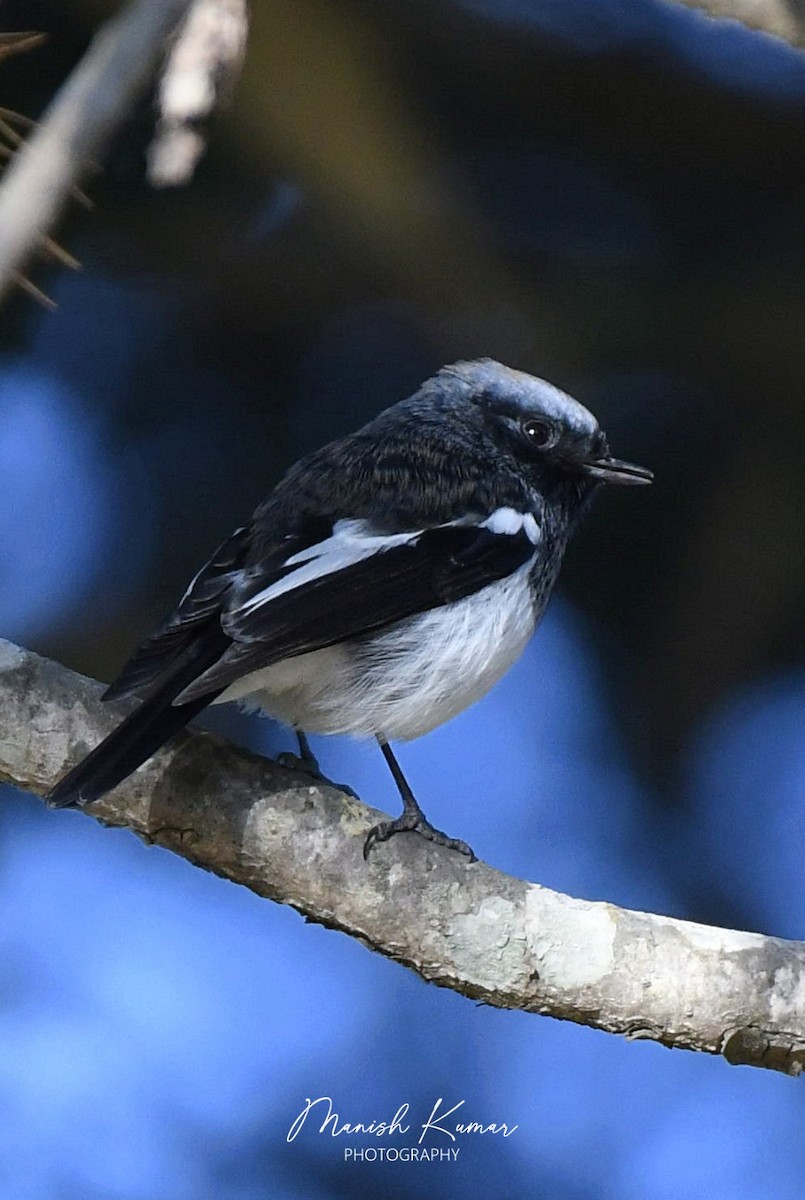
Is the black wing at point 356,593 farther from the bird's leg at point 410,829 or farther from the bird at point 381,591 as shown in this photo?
the bird's leg at point 410,829

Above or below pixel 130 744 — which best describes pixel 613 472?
above

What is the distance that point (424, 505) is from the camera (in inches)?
119

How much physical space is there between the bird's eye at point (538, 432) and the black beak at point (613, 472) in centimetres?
10

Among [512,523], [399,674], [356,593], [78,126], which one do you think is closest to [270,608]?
[356,593]

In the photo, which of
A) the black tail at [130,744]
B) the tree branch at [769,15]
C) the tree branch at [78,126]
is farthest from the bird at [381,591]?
the tree branch at [78,126]

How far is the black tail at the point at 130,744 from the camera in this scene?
2350mm

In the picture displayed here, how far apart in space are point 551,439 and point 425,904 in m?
1.26

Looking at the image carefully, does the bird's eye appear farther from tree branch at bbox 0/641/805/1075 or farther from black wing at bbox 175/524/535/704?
tree branch at bbox 0/641/805/1075

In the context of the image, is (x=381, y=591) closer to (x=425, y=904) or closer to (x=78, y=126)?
(x=425, y=904)

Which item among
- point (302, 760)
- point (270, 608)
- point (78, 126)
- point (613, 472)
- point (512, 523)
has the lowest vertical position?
point (302, 760)

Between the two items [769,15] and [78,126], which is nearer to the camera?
[78,126]

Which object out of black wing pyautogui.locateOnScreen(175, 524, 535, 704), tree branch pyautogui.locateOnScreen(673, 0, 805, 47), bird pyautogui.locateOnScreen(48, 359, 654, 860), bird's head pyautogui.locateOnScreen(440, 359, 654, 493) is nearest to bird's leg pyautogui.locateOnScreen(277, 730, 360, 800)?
bird pyautogui.locateOnScreen(48, 359, 654, 860)

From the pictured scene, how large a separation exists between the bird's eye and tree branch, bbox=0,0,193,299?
194cm

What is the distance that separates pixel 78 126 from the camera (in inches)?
52.4
